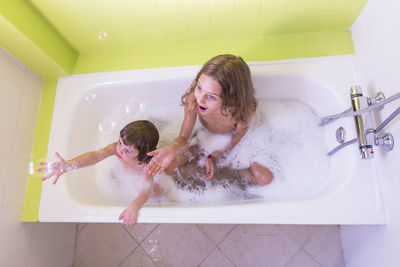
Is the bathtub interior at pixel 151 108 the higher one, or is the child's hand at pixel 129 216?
the bathtub interior at pixel 151 108

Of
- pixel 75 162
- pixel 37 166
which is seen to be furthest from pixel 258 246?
pixel 37 166

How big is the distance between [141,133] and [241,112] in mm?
484

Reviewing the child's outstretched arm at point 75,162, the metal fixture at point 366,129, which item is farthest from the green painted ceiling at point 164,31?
the child's outstretched arm at point 75,162

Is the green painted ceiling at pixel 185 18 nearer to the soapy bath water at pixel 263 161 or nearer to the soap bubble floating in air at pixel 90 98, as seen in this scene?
the soap bubble floating in air at pixel 90 98

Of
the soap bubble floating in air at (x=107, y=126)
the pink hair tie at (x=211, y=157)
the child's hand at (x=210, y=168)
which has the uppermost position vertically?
the soap bubble floating in air at (x=107, y=126)

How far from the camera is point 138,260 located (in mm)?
1448

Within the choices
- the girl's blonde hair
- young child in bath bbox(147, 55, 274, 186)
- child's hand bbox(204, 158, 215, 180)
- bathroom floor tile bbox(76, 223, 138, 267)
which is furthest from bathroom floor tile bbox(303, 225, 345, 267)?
bathroom floor tile bbox(76, 223, 138, 267)

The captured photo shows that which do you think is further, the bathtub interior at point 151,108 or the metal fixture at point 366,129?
the bathtub interior at point 151,108

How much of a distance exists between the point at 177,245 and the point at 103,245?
446 mm

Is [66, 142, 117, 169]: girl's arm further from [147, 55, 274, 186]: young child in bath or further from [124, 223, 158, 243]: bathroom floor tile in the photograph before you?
[124, 223, 158, 243]: bathroom floor tile

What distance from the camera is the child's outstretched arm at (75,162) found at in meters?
1.12

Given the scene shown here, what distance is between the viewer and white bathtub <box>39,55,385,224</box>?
41.1 inches

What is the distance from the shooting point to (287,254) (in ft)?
4.52

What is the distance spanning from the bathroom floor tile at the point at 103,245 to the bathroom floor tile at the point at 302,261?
891mm
